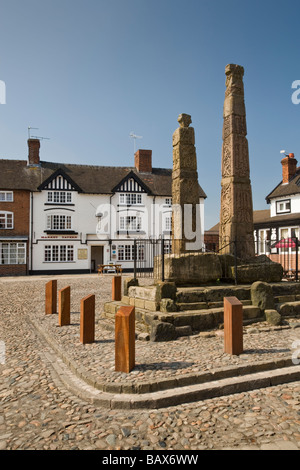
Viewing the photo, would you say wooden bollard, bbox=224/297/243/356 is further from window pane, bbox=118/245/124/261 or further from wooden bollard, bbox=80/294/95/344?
window pane, bbox=118/245/124/261

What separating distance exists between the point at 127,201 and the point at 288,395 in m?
26.7

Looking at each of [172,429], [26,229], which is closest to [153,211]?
[26,229]

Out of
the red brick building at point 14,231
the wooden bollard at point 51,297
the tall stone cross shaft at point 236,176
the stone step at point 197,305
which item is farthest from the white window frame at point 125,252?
the stone step at point 197,305

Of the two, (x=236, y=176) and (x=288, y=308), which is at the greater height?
(x=236, y=176)

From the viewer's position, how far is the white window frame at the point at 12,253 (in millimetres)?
26625

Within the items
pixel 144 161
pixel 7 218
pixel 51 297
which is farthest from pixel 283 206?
pixel 51 297

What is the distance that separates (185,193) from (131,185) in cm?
2189

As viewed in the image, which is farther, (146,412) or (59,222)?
(59,222)

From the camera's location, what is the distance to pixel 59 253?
2834 cm

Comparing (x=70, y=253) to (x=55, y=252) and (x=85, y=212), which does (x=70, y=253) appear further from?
(x=85, y=212)

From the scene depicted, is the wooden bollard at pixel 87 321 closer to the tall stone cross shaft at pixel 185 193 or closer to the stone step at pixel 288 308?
the tall stone cross shaft at pixel 185 193

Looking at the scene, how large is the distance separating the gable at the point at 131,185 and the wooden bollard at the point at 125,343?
83.5ft

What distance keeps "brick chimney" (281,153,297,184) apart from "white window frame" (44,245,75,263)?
19057mm

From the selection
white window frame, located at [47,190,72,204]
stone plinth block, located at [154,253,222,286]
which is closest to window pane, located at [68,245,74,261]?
white window frame, located at [47,190,72,204]
